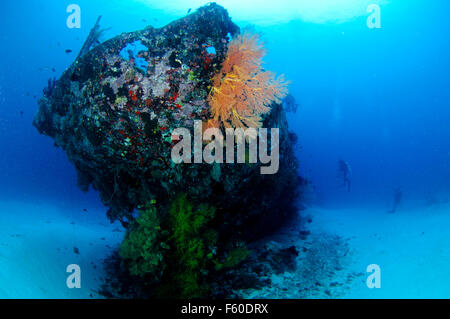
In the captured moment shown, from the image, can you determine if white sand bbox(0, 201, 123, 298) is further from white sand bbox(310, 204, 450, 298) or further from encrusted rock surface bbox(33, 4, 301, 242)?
white sand bbox(310, 204, 450, 298)

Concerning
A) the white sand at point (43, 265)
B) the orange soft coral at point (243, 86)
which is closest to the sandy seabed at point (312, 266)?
the white sand at point (43, 265)

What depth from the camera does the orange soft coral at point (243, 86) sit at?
13.4 feet

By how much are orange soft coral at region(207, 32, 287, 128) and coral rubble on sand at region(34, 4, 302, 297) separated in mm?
112

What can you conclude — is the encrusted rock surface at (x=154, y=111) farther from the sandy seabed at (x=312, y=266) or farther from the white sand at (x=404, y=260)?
the white sand at (x=404, y=260)

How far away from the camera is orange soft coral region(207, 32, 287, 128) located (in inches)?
160

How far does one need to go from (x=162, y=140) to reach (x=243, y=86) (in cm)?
193

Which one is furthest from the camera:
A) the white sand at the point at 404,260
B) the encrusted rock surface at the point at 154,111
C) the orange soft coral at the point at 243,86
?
the white sand at the point at 404,260

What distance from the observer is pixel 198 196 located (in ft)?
15.4

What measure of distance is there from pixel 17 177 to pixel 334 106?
94.6 meters

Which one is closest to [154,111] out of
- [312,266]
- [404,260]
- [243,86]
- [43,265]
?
[243,86]

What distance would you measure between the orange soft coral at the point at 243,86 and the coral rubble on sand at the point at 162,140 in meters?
0.11

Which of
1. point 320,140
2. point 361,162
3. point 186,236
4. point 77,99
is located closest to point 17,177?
point 77,99

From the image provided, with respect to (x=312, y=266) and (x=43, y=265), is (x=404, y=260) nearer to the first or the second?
(x=312, y=266)

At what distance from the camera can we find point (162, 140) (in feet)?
14.1
